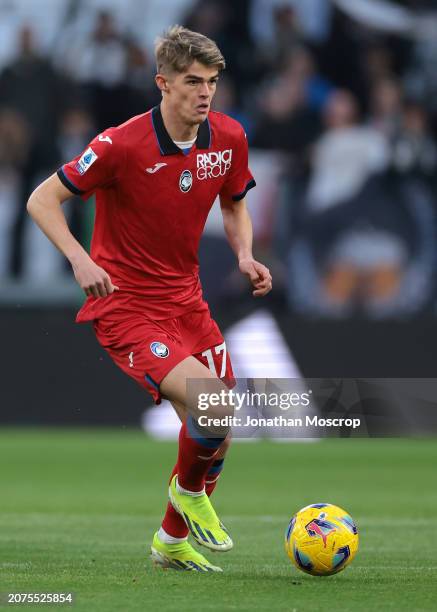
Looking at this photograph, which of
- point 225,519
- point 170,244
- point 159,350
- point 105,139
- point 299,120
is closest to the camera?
point 159,350

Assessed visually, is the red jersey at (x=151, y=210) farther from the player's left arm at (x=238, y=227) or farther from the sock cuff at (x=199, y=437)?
the sock cuff at (x=199, y=437)

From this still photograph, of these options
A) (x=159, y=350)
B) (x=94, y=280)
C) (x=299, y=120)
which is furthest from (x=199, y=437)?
(x=299, y=120)

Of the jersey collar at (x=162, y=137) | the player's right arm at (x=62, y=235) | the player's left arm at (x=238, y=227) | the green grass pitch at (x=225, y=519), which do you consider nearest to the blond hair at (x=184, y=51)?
the jersey collar at (x=162, y=137)

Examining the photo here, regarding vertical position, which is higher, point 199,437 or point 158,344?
point 158,344

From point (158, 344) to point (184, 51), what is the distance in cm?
127

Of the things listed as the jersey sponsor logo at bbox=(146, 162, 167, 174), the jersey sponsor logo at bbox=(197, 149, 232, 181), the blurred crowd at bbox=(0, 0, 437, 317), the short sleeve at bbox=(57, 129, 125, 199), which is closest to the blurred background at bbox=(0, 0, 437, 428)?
the blurred crowd at bbox=(0, 0, 437, 317)

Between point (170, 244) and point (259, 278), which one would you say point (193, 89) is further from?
point (259, 278)

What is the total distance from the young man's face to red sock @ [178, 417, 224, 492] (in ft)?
4.36

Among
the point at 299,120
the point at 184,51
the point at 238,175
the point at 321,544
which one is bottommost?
the point at 299,120

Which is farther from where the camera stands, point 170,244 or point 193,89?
point 170,244

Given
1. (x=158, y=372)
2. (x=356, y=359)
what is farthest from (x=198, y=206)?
(x=356, y=359)

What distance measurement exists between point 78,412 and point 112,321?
32.6 feet

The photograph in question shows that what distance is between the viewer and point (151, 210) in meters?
6.02

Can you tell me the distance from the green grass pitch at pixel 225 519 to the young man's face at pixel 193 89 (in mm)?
1998
